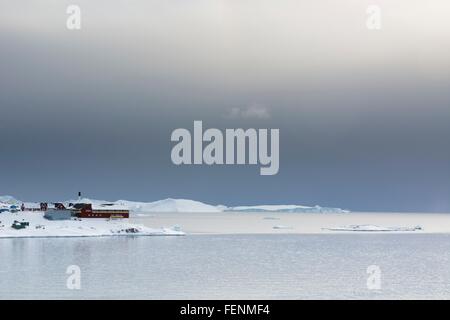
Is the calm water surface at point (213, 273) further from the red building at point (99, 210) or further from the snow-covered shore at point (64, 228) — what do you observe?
the red building at point (99, 210)

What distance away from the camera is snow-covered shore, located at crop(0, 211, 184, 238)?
73375 millimetres

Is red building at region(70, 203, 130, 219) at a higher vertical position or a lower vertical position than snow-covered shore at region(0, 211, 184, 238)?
higher

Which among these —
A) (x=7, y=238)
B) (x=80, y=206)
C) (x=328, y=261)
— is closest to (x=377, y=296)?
A: (x=328, y=261)

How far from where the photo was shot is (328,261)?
150 feet

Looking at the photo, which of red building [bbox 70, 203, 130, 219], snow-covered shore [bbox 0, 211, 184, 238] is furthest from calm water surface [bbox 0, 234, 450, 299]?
red building [bbox 70, 203, 130, 219]

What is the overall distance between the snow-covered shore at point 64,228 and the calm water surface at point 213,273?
16.5 m

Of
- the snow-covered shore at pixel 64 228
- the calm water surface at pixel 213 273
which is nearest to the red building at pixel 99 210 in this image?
the snow-covered shore at pixel 64 228

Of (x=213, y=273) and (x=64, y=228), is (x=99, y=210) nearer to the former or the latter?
(x=64, y=228)

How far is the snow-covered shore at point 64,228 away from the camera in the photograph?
7338cm

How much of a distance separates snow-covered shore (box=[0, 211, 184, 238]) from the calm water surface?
1651cm

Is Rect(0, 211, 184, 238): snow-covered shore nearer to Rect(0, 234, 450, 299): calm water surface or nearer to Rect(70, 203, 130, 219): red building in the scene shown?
Rect(70, 203, 130, 219): red building

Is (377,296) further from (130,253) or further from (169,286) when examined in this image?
(130,253)

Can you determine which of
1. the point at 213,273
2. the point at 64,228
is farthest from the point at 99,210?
the point at 213,273
